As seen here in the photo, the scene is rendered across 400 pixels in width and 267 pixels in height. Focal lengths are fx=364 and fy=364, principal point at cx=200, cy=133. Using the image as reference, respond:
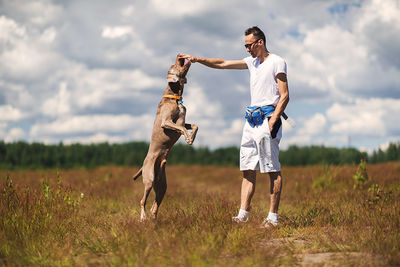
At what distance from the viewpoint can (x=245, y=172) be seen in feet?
18.4

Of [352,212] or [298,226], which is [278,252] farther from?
[352,212]

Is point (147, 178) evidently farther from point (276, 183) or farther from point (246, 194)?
point (276, 183)

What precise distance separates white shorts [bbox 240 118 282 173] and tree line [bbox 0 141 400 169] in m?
18.4

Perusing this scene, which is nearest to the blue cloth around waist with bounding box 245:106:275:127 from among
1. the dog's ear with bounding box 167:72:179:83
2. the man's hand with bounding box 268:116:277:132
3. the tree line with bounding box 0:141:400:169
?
the man's hand with bounding box 268:116:277:132

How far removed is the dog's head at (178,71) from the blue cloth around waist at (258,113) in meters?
1.07

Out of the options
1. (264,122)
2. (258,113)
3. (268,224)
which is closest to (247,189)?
(268,224)

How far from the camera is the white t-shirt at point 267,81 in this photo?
5.15 meters

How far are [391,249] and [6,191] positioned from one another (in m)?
5.27

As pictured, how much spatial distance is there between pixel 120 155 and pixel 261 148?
2172 cm

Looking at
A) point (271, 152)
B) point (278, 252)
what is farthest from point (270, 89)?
point (278, 252)

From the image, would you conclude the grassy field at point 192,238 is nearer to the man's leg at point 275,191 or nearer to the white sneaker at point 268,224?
the white sneaker at point 268,224

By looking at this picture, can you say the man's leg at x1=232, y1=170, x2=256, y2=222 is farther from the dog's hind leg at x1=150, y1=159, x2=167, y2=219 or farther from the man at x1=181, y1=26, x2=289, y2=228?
the dog's hind leg at x1=150, y1=159, x2=167, y2=219

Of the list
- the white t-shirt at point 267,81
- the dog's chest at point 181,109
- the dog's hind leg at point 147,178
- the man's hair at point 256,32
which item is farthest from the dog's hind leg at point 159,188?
the man's hair at point 256,32

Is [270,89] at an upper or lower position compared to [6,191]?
upper
